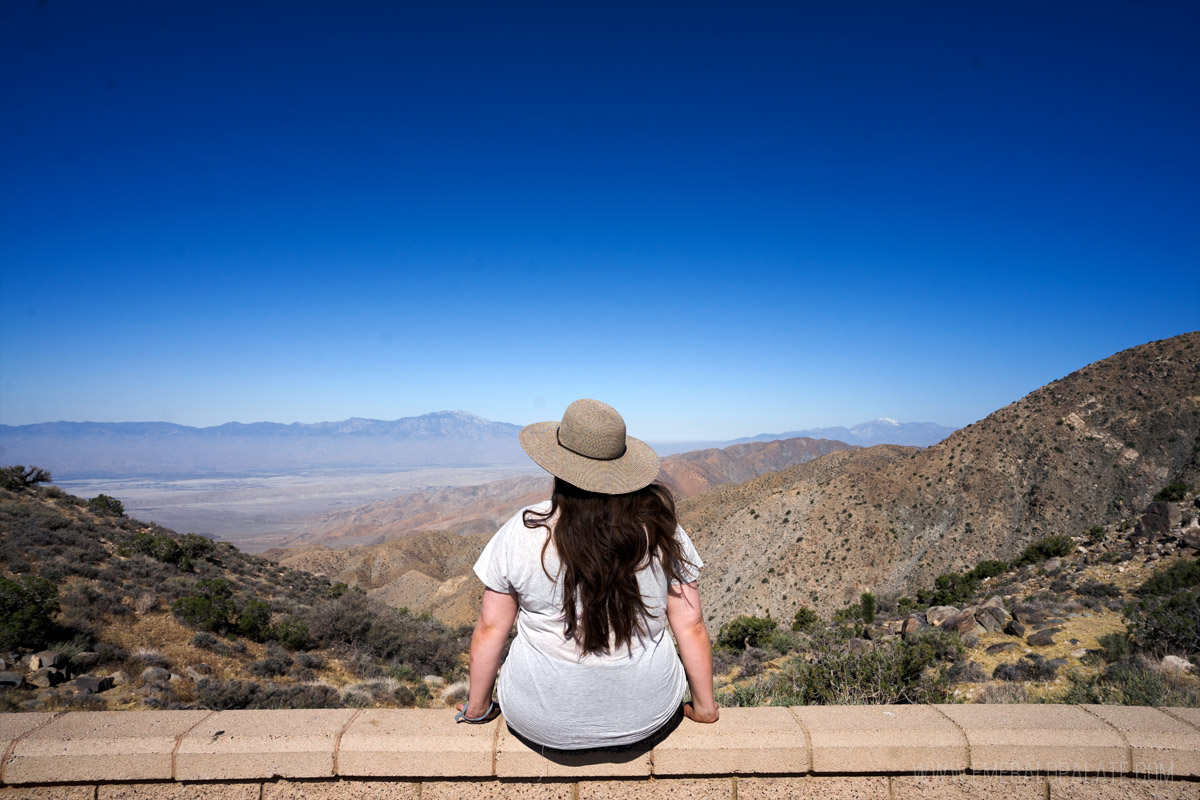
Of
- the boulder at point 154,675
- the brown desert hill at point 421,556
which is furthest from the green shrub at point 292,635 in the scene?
the brown desert hill at point 421,556

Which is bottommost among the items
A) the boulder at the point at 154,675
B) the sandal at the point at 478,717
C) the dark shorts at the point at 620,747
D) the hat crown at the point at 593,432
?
the boulder at the point at 154,675

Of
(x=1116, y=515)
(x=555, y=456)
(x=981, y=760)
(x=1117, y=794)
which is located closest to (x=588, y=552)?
(x=555, y=456)

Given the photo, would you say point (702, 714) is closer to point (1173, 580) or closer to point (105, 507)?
point (1173, 580)

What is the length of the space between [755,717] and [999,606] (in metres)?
13.8

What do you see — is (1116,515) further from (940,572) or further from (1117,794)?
(1117,794)

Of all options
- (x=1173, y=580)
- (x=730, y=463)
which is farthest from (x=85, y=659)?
(x=730, y=463)

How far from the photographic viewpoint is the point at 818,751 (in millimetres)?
2545

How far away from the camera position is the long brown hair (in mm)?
2098

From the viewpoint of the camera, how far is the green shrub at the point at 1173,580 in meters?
11.4

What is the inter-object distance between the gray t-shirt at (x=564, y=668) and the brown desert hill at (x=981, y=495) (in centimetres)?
3454

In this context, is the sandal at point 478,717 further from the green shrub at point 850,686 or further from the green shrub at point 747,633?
the green shrub at point 747,633

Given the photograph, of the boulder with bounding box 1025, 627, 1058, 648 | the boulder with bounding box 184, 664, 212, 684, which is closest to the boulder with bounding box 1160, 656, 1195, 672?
the boulder with bounding box 1025, 627, 1058, 648

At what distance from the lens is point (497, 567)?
2186 millimetres

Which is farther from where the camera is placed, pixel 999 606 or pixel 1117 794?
pixel 999 606
